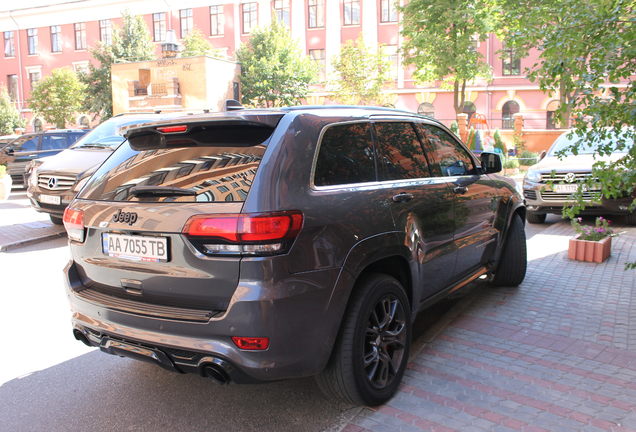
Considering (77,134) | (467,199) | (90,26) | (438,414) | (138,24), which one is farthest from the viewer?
(90,26)

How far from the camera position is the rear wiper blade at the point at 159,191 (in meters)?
2.99

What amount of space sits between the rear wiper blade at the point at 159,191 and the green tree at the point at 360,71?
120 feet

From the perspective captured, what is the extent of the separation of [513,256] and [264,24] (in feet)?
138

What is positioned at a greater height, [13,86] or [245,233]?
[13,86]

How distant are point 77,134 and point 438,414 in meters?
17.5

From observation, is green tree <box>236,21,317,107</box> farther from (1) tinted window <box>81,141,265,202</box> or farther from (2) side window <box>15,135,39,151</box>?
(1) tinted window <box>81,141,265,202</box>

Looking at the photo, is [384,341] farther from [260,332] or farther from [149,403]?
[149,403]

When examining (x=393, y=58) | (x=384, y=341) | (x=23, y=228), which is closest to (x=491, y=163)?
(x=384, y=341)

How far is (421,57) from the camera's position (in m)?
26.0

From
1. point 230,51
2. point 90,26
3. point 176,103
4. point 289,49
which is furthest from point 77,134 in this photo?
point 90,26

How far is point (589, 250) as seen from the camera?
7320 mm

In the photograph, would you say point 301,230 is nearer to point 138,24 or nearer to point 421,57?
point 421,57

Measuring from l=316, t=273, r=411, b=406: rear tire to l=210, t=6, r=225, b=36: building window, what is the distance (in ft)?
159

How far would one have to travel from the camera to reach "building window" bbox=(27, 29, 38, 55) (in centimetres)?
5503
